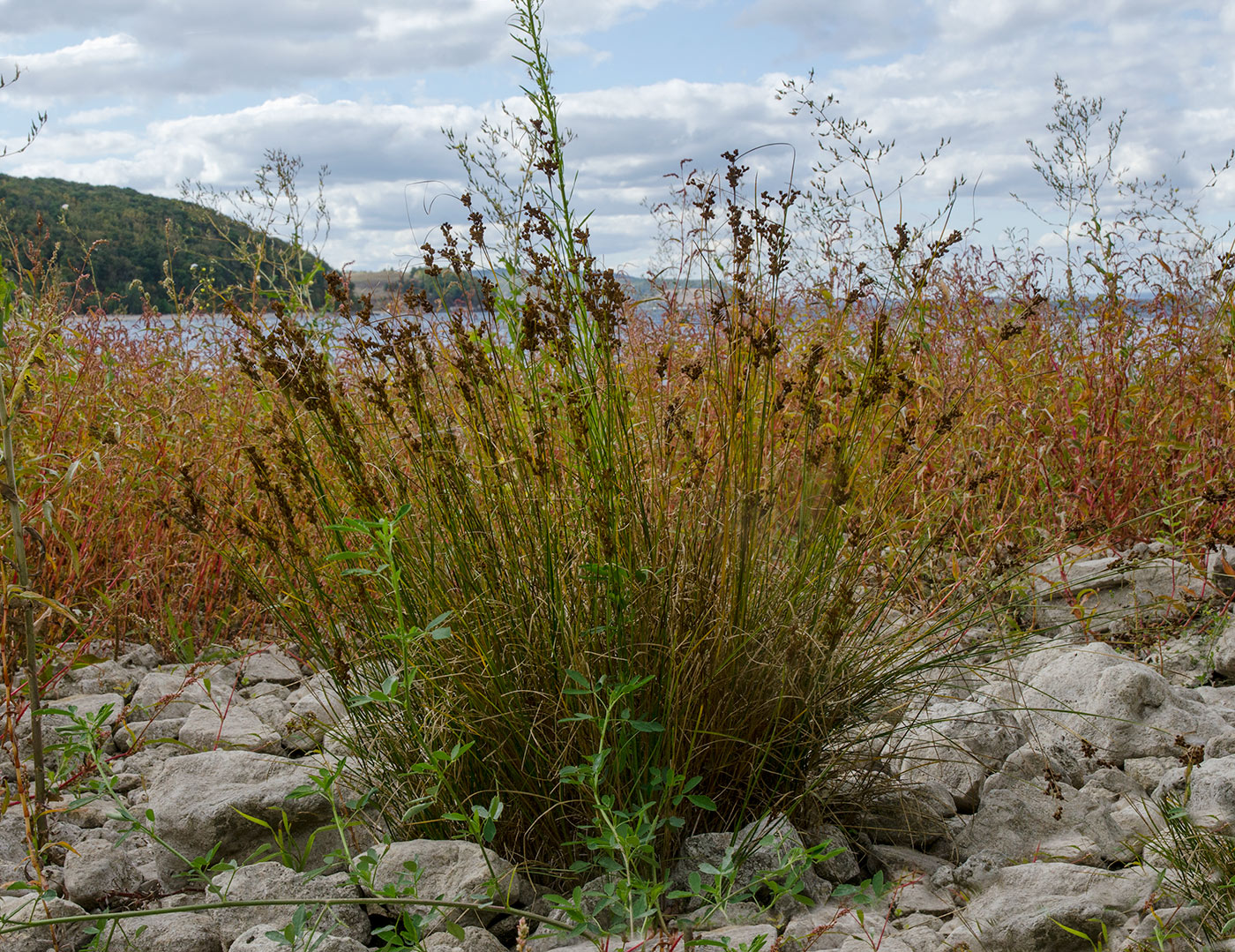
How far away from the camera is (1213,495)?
8.41 ft

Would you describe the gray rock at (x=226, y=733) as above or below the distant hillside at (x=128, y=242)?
below

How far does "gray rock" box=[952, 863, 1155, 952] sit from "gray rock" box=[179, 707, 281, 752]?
1.84 meters

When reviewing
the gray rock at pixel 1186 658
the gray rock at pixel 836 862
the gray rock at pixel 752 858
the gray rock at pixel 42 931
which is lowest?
the gray rock at pixel 1186 658

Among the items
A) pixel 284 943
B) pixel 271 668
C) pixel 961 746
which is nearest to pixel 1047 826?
pixel 961 746

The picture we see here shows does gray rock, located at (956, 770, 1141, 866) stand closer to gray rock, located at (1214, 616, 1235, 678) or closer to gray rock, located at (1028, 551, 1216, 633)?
gray rock, located at (1214, 616, 1235, 678)

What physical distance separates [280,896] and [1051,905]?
1415mm

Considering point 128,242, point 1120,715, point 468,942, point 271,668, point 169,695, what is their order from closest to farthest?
point 468,942, point 1120,715, point 169,695, point 271,668, point 128,242

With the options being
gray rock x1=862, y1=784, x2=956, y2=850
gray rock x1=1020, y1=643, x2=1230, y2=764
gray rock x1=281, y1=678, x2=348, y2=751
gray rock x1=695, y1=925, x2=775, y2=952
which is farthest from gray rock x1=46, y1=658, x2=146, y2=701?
gray rock x1=1020, y1=643, x2=1230, y2=764

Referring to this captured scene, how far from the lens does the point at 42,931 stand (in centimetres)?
178

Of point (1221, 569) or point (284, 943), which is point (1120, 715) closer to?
point (1221, 569)

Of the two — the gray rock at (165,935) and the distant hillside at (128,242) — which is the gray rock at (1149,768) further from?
the distant hillside at (128,242)

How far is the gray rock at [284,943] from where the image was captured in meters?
1.58

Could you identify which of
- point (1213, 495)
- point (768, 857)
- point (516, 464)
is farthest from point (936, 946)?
point (1213, 495)

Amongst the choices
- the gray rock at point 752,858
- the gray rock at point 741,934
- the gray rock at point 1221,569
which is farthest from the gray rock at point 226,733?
the gray rock at point 1221,569
